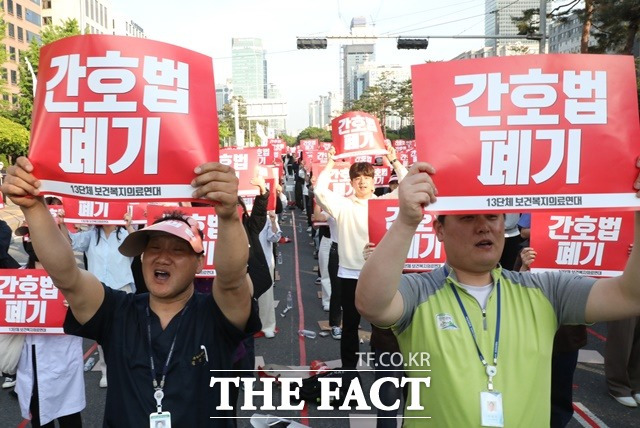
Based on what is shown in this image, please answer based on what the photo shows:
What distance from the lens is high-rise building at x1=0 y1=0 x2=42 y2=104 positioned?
55406mm

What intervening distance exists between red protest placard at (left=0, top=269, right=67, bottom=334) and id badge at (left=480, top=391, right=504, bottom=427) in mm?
3057

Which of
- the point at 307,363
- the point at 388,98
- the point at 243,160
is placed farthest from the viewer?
the point at 388,98

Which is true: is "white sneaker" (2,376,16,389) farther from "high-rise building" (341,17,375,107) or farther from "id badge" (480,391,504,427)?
"high-rise building" (341,17,375,107)

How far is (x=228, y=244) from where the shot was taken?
6.73 ft

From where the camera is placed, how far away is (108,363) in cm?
221

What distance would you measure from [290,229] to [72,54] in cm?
1417

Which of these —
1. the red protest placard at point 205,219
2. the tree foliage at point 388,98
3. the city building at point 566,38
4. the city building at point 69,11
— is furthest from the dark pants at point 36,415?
the city building at point 566,38

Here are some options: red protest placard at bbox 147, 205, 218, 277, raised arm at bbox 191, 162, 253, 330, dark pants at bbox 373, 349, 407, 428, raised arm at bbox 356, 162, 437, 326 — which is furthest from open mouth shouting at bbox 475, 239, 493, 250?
red protest placard at bbox 147, 205, 218, 277

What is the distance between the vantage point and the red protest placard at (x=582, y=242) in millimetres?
4188

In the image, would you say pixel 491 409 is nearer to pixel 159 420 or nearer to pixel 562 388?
pixel 159 420

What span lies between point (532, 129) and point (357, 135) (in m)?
5.11

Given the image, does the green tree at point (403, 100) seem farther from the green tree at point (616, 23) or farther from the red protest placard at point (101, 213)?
the red protest placard at point (101, 213)

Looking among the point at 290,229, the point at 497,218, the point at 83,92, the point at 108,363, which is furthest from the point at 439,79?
the point at 290,229

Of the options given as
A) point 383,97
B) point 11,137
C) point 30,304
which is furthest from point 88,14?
point 30,304
